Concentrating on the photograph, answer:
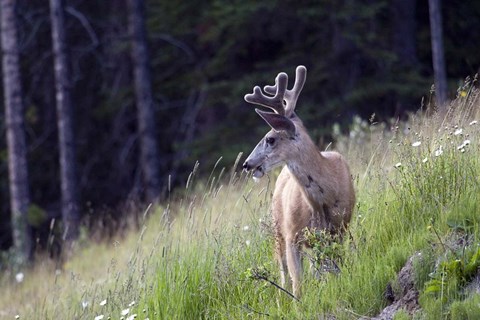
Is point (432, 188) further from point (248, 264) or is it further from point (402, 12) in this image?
point (402, 12)

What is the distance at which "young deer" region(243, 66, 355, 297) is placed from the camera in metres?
7.14

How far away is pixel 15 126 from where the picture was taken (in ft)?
57.1

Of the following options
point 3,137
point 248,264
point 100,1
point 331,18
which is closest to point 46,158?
point 3,137

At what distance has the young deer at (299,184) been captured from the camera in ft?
23.4

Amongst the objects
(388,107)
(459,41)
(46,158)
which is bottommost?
(46,158)

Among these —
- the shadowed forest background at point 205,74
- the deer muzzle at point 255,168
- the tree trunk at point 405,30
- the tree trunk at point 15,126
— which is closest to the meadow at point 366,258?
the deer muzzle at point 255,168

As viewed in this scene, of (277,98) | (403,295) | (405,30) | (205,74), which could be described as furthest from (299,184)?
(205,74)

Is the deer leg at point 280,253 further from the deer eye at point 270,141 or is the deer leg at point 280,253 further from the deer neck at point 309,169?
the deer eye at point 270,141

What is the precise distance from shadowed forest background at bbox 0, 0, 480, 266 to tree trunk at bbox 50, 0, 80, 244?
27 centimetres

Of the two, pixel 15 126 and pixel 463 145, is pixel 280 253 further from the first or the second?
pixel 15 126

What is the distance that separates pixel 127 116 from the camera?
2245cm

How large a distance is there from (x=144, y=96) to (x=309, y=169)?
38.7 feet

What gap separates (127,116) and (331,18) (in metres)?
7.05

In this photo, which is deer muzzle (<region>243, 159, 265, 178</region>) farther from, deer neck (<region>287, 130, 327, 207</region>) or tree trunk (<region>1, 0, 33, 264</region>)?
A: tree trunk (<region>1, 0, 33, 264</region>)
